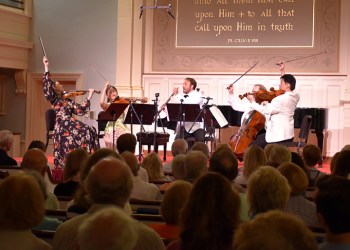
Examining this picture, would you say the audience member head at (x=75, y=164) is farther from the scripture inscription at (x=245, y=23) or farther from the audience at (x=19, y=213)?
the scripture inscription at (x=245, y=23)

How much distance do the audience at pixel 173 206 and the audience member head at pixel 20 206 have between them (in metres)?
0.62

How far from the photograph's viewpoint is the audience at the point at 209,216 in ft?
7.81

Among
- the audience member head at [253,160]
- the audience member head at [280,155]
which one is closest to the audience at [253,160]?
the audience member head at [253,160]

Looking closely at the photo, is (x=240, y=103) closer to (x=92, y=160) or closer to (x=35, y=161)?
(x=35, y=161)

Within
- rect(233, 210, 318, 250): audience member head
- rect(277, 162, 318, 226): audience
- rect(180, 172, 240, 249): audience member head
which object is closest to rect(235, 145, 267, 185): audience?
rect(277, 162, 318, 226): audience

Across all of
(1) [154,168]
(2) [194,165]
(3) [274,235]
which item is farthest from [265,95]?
(3) [274,235]

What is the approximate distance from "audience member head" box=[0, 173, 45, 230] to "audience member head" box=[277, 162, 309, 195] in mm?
1686

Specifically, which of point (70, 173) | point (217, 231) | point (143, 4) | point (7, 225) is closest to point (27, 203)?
point (7, 225)

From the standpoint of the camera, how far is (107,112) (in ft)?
33.6

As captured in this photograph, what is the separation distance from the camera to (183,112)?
33.4ft

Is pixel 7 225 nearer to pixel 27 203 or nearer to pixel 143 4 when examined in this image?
pixel 27 203

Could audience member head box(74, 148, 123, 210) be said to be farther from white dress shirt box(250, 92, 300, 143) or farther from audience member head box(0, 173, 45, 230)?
white dress shirt box(250, 92, 300, 143)

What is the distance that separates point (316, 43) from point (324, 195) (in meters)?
10.7

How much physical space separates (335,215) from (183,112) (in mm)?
7819
